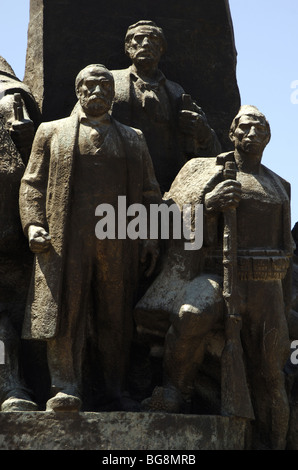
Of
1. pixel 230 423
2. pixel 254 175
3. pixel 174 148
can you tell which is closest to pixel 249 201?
pixel 254 175

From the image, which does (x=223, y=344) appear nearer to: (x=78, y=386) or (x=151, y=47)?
(x=78, y=386)

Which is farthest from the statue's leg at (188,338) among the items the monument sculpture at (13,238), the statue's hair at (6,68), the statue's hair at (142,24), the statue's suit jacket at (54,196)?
the statue's hair at (6,68)

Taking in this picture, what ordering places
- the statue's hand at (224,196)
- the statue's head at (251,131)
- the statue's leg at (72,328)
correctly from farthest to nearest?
the statue's head at (251,131), the statue's hand at (224,196), the statue's leg at (72,328)

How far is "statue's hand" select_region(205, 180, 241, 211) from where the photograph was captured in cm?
916

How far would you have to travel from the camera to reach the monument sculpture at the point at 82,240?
28.9 ft

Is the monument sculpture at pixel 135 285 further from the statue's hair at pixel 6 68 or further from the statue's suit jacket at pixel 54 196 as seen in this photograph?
the statue's hair at pixel 6 68

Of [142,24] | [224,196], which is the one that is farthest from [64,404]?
[142,24]

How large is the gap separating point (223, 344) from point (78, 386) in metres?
1.29

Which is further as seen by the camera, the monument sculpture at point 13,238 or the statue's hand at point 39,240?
the monument sculpture at point 13,238

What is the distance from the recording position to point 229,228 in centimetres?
916

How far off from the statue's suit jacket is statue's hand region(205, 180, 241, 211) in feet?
1.47

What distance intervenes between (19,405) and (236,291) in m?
1.99

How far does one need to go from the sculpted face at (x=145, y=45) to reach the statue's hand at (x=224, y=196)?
1.55 metres

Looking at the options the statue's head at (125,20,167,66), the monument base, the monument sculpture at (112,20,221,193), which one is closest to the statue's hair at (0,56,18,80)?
the monument sculpture at (112,20,221,193)
